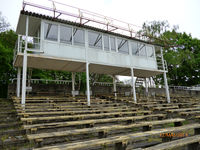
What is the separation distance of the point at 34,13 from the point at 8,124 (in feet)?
20.8

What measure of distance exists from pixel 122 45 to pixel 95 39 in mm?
2447

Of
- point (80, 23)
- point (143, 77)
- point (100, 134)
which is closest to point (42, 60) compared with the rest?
point (80, 23)

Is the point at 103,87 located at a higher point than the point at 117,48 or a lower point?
lower

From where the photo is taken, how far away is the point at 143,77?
15.1 metres

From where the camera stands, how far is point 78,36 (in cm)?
1021

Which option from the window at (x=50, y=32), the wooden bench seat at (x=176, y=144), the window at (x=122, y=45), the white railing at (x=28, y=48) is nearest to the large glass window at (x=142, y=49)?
the window at (x=122, y=45)

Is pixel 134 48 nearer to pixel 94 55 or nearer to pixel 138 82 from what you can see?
pixel 138 82

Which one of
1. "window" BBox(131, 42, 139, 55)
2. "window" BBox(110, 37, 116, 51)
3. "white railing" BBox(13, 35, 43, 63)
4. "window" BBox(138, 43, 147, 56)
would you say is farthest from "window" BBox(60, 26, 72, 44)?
"window" BBox(138, 43, 147, 56)

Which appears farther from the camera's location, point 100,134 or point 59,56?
point 59,56

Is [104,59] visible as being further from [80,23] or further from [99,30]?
[80,23]

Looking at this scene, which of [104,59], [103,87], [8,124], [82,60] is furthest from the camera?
[103,87]

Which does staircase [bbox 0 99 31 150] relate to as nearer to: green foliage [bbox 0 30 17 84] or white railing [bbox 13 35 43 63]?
white railing [bbox 13 35 43 63]

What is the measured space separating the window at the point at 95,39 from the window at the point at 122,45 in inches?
67.6

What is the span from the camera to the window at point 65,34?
9602 mm
